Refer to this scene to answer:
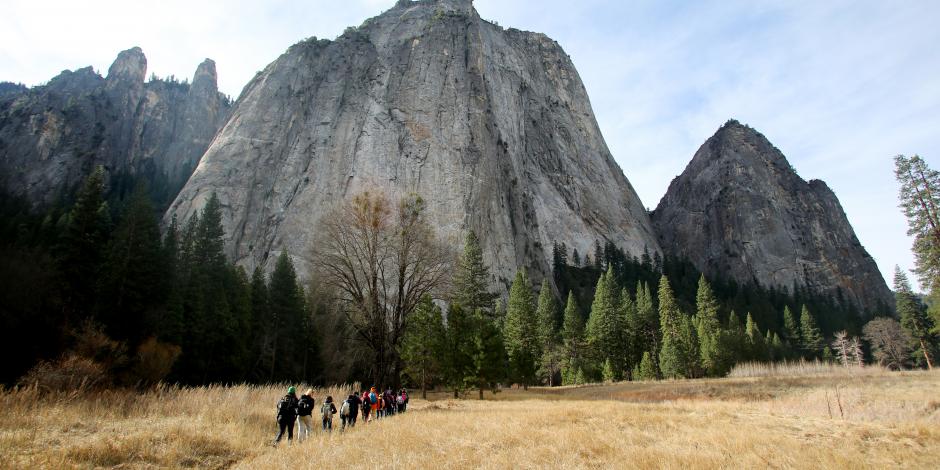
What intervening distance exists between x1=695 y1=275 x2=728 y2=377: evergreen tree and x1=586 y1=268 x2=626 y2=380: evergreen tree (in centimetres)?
949

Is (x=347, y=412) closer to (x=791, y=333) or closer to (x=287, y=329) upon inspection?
(x=287, y=329)

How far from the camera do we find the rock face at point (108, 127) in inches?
3637

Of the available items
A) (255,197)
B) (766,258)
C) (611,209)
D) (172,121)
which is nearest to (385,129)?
(255,197)

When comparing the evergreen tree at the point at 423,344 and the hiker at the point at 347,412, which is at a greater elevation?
the evergreen tree at the point at 423,344

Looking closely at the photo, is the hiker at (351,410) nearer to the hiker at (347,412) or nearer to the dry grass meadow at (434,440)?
the hiker at (347,412)

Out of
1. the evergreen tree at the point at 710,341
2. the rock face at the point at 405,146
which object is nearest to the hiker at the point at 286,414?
the evergreen tree at the point at 710,341

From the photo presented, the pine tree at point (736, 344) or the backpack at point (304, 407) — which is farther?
the pine tree at point (736, 344)

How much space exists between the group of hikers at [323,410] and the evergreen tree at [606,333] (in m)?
43.6

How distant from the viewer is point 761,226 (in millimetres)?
149250

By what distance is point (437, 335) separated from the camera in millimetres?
34625

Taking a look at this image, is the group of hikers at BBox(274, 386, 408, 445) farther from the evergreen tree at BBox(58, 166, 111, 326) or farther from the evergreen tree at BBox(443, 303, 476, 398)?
the evergreen tree at BBox(58, 166, 111, 326)

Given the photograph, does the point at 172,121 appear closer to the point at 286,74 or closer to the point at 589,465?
the point at 286,74

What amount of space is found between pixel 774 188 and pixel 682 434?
172 meters

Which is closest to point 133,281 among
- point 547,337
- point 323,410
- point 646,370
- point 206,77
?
point 323,410
